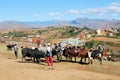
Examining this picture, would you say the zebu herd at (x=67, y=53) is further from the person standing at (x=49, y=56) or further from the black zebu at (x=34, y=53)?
the person standing at (x=49, y=56)

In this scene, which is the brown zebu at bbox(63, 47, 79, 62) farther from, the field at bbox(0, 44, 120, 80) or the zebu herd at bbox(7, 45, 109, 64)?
the field at bbox(0, 44, 120, 80)

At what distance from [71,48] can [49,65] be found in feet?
15.6

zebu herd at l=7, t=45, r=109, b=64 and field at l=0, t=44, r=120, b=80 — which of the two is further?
zebu herd at l=7, t=45, r=109, b=64

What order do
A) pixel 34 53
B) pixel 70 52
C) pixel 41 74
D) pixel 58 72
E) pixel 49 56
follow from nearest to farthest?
pixel 41 74 < pixel 58 72 < pixel 49 56 < pixel 34 53 < pixel 70 52

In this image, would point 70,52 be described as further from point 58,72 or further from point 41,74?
point 41,74

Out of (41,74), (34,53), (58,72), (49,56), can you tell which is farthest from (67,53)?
(41,74)

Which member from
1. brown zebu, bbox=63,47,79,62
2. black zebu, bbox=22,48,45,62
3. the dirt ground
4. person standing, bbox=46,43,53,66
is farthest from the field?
brown zebu, bbox=63,47,79,62

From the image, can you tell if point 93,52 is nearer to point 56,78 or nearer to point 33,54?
point 33,54

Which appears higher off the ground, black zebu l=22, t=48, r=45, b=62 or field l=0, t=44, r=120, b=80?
black zebu l=22, t=48, r=45, b=62

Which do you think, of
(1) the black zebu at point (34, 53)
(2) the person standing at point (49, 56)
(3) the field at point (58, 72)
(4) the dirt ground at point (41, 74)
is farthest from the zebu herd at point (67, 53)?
(4) the dirt ground at point (41, 74)

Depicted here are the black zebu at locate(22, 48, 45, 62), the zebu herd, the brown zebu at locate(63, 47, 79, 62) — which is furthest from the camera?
the brown zebu at locate(63, 47, 79, 62)

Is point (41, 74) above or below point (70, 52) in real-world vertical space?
below

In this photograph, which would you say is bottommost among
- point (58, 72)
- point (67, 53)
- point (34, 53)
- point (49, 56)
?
point (58, 72)

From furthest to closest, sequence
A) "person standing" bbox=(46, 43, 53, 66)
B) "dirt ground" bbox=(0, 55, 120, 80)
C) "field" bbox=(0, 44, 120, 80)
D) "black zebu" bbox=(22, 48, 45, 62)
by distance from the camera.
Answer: "black zebu" bbox=(22, 48, 45, 62), "person standing" bbox=(46, 43, 53, 66), "field" bbox=(0, 44, 120, 80), "dirt ground" bbox=(0, 55, 120, 80)
